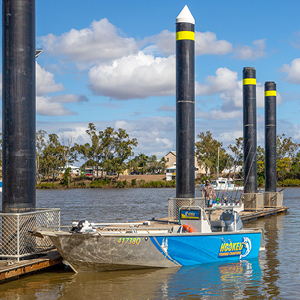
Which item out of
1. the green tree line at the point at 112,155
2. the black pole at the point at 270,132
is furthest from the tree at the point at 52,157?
the black pole at the point at 270,132

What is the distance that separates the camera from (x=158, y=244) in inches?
511

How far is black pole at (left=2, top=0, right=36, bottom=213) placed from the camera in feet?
41.7

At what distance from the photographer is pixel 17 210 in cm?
1256

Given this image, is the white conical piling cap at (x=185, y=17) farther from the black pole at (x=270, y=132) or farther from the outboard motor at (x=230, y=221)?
the black pole at (x=270, y=132)

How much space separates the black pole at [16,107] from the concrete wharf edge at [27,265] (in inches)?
55.4

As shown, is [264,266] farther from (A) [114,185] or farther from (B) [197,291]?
→ (A) [114,185]

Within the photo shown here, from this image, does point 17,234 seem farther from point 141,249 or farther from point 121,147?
point 121,147

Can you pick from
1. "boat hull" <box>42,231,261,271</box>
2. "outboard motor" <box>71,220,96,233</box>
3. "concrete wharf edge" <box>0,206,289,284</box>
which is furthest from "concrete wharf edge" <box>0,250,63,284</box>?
"outboard motor" <box>71,220,96,233</box>

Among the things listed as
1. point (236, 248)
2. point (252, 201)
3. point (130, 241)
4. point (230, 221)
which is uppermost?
point (230, 221)

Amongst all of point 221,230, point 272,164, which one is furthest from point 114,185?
point 221,230

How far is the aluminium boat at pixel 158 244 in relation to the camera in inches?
489

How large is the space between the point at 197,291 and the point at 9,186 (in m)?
5.71

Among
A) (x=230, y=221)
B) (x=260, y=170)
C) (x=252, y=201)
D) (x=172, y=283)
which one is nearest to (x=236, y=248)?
(x=230, y=221)

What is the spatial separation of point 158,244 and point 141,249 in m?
0.49
